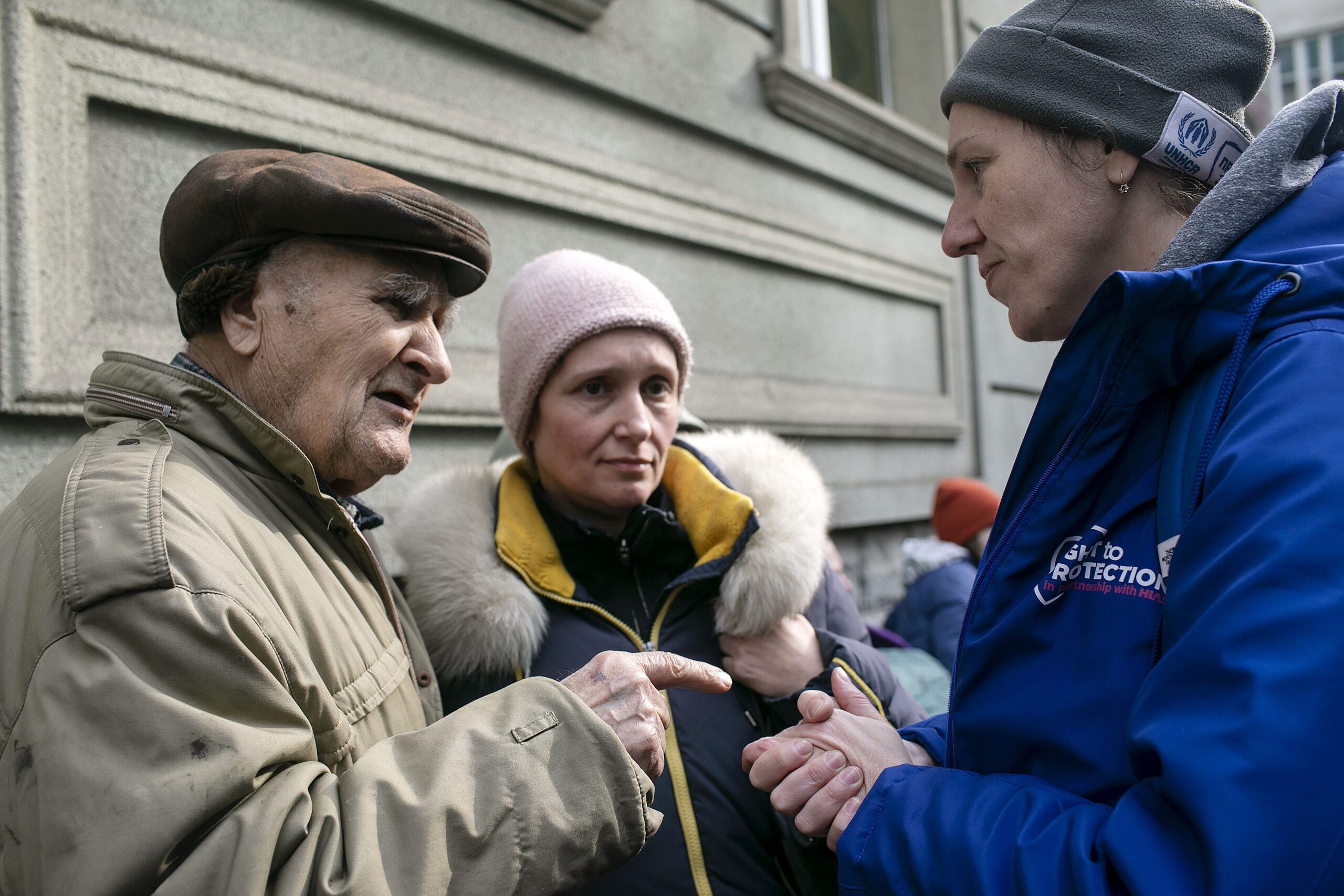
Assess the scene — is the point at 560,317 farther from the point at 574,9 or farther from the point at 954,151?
the point at 574,9

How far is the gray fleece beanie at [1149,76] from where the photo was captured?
→ 140cm

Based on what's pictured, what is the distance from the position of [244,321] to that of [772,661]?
132 centimetres

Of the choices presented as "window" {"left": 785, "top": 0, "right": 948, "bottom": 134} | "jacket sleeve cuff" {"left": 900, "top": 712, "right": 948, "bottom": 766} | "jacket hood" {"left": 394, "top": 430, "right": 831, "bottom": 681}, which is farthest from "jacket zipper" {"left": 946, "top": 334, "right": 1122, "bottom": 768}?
"window" {"left": 785, "top": 0, "right": 948, "bottom": 134}

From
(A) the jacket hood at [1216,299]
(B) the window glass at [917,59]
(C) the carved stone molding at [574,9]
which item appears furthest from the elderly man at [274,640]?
(B) the window glass at [917,59]

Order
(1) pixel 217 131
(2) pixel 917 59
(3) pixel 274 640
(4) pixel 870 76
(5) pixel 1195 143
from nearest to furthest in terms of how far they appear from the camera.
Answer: (3) pixel 274 640
(5) pixel 1195 143
(1) pixel 217 131
(2) pixel 917 59
(4) pixel 870 76

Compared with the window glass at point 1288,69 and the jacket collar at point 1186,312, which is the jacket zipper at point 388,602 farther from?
the window glass at point 1288,69

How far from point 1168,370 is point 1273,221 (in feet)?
0.84

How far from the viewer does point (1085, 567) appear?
1.21m

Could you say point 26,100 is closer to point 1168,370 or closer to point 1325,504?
point 1168,370

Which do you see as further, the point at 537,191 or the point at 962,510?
the point at 962,510

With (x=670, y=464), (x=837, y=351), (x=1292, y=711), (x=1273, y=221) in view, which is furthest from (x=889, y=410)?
(x=1292, y=711)

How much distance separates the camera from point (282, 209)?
152 centimetres

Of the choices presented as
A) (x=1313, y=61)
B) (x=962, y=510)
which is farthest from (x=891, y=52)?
(x=1313, y=61)

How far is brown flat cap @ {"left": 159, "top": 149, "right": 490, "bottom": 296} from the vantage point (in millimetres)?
1525
